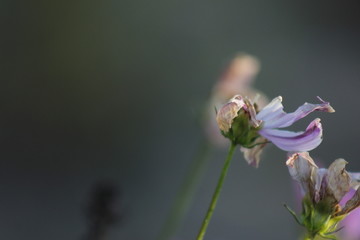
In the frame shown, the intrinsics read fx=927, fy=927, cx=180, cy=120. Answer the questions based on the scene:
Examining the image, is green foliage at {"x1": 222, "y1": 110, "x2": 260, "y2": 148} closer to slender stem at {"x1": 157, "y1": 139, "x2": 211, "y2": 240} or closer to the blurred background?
slender stem at {"x1": 157, "y1": 139, "x2": 211, "y2": 240}

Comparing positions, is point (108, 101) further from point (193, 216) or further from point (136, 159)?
point (193, 216)

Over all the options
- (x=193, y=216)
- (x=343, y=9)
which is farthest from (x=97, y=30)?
(x=343, y=9)

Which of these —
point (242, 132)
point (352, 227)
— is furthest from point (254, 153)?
point (352, 227)

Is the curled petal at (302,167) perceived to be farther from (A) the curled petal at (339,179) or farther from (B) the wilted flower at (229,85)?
(B) the wilted flower at (229,85)

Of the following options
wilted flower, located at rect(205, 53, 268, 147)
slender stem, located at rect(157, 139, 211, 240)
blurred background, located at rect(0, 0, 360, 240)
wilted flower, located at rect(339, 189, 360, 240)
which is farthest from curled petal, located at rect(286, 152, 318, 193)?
blurred background, located at rect(0, 0, 360, 240)

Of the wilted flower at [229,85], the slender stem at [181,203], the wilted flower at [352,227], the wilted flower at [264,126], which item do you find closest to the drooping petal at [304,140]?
the wilted flower at [264,126]

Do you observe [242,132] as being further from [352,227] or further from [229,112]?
[352,227]

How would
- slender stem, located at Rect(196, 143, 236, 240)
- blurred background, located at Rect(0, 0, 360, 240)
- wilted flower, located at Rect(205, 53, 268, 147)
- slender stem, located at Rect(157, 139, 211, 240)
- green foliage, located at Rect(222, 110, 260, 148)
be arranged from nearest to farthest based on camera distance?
slender stem, located at Rect(196, 143, 236, 240) → green foliage, located at Rect(222, 110, 260, 148) → slender stem, located at Rect(157, 139, 211, 240) → wilted flower, located at Rect(205, 53, 268, 147) → blurred background, located at Rect(0, 0, 360, 240)
